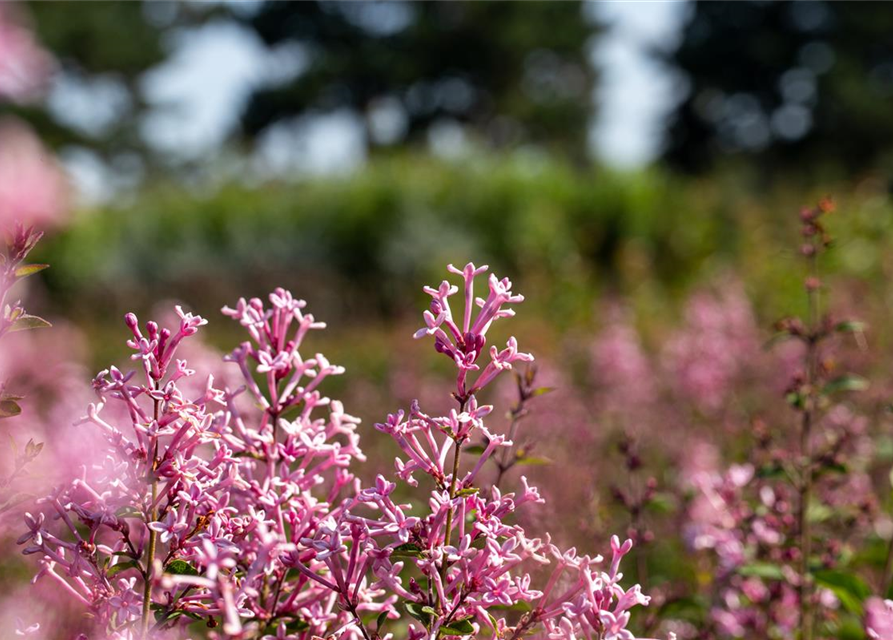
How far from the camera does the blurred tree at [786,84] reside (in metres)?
39.1

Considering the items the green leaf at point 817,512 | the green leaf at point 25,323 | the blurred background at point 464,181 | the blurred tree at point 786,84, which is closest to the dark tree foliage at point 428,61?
the blurred background at point 464,181

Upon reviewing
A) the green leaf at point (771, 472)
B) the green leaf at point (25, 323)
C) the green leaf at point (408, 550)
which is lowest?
the green leaf at point (771, 472)

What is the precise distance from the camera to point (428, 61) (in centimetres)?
3703

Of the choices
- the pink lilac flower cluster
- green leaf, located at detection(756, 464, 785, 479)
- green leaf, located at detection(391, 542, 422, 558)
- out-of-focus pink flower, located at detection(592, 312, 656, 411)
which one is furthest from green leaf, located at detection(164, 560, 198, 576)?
out-of-focus pink flower, located at detection(592, 312, 656, 411)

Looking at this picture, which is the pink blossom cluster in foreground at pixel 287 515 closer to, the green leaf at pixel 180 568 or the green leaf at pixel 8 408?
the green leaf at pixel 180 568

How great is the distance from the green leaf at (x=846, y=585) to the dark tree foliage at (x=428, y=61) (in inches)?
1386

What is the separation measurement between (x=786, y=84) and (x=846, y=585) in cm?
4396

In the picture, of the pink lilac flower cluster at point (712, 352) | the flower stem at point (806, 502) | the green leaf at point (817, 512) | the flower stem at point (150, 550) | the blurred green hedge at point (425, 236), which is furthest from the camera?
the blurred green hedge at point (425, 236)

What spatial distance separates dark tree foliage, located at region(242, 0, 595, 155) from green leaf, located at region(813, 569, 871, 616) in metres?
35.2

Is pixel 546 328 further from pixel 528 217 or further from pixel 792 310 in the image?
pixel 528 217

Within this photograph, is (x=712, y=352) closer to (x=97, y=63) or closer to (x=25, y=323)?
(x=25, y=323)

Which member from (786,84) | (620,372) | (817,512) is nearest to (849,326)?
(817,512)

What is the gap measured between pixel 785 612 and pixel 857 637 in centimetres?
30

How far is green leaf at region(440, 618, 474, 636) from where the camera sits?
1.27m
